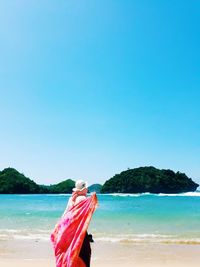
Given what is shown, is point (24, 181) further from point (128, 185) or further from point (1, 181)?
point (128, 185)

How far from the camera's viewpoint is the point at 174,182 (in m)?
147

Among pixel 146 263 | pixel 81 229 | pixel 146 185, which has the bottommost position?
pixel 146 263

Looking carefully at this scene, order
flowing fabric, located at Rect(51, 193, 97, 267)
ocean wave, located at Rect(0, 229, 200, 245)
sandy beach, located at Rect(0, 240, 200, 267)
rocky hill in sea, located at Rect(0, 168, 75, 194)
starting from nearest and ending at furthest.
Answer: flowing fabric, located at Rect(51, 193, 97, 267)
sandy beach, located at Rect(0, 240, 200, 267)
ocean wave, located at Rect(0, 229, 200, 245)
rocky hill in sea, located at Rect(0, 168, 75, 194)

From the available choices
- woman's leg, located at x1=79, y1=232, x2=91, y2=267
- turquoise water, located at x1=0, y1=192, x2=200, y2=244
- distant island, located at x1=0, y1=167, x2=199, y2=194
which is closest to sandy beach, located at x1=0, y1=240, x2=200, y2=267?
turquoise water, located at x1=0, y1=192, x2=200, y2=244

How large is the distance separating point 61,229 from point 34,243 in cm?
796

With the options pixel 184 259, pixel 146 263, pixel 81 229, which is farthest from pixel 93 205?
pixel 184 259

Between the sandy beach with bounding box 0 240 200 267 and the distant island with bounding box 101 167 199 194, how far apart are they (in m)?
134

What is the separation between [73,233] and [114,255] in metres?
5.34

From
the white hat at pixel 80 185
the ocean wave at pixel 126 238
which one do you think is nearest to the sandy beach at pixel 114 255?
the ocean wave at pixel 126 238

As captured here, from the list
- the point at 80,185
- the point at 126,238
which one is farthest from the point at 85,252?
the point at 126,238

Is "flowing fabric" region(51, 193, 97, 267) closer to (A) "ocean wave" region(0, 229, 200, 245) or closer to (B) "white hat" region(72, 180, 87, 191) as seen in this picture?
(B) "white hat" region(72, 180, 87, 191)

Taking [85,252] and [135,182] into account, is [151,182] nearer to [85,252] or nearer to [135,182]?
[135,182]

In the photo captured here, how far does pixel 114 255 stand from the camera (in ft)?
35.1

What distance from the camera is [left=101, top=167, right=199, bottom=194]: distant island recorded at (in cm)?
14488
